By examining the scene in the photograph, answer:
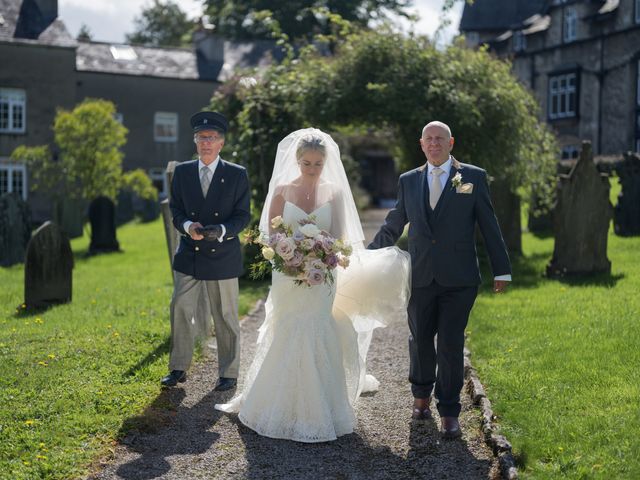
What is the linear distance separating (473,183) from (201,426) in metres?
2.83

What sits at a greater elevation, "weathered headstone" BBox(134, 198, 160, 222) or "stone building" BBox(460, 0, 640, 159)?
"stone building" BBox(460, 0, 640, 159)

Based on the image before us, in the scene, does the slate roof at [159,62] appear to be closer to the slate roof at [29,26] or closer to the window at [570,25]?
the slate roof at [29,26]

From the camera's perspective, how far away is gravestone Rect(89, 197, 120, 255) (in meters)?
22.3

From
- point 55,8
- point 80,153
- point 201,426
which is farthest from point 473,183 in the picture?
point 55,8

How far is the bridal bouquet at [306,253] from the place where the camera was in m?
6.54

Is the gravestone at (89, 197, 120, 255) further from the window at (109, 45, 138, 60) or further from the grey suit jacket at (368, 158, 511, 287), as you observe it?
the window at (109, 45, 138, 60)

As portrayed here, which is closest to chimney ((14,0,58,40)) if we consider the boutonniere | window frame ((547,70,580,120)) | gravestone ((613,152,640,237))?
window frame ((547,70,580,120))

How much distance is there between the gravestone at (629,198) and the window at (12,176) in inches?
1085

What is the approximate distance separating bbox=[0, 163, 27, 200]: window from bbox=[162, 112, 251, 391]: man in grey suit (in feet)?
103

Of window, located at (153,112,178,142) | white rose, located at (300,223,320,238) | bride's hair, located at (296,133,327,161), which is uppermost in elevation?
window, located at (153,112,178,142)

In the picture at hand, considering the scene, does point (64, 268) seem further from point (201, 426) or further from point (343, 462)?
point (343, 462)

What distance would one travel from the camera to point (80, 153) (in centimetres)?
2822

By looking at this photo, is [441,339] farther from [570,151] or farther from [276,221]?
[570,151]

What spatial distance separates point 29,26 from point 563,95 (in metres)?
24.0
